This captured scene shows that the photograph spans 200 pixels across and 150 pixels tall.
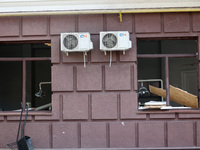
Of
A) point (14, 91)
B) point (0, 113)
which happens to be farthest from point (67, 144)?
point (14, 91)

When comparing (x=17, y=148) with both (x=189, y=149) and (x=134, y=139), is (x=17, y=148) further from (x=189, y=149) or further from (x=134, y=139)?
(x=189, y=149)

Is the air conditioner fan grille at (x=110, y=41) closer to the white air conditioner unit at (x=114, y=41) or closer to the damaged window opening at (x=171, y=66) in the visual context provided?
the white air conditioner unit at (x=114, y=41)

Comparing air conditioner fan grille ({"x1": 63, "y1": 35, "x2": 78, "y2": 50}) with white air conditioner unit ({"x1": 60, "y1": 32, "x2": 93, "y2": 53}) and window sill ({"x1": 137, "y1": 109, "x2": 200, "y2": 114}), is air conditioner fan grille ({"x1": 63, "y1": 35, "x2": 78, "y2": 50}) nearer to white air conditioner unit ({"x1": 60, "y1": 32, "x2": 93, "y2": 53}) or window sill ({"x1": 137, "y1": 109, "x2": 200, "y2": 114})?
white air conditioner unit ({"x1": 60, "y1": 32, "x2": 93, "y2": 53})

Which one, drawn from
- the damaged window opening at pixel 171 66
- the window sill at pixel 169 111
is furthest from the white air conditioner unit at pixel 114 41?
the damaged window opening at pixel 171 66

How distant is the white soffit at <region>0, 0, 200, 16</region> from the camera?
18.5 ft

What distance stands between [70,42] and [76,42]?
0.12 m

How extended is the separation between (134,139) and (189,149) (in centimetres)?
113

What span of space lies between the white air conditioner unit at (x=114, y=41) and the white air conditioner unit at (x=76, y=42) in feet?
0.90

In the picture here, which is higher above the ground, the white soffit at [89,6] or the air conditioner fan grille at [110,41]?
the white soffit at [89,6]

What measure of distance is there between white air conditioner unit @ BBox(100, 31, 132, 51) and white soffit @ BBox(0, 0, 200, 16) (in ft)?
1.71

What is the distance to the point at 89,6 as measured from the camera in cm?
575

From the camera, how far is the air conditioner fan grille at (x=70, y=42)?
216 inches

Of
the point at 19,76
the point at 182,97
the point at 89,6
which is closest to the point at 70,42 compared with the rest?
the point at 89,6

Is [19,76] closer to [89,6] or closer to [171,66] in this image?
[171,66]
